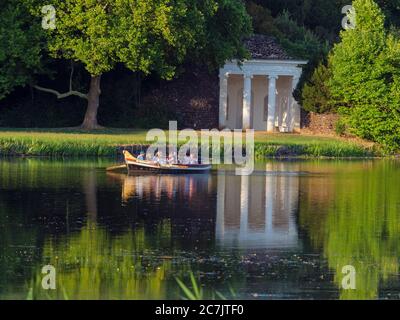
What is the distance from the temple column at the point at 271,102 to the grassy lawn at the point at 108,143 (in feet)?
14.1

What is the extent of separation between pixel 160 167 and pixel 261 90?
28242 mm

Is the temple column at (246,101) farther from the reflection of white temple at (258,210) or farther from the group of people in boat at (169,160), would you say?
the group of people in boat at (169,160)

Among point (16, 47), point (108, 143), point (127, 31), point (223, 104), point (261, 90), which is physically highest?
point (127, 31)

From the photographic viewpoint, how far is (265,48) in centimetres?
7162

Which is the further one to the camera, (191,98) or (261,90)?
(261,90)

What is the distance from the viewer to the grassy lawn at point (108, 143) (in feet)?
175

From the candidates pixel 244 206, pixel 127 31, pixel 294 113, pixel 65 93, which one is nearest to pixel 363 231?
pixel 244 206

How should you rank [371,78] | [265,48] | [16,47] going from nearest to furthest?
1. [16,47]
2. [371,78]
3. [265,48]

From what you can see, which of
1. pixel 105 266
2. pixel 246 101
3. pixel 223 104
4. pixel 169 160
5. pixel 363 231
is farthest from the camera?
pixel 246 101

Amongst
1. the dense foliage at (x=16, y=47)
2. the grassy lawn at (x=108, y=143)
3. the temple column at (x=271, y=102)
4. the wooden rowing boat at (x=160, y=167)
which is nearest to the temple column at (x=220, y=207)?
the wooden rowing boat at (x=160, y=167)

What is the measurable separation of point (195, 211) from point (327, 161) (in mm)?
22777

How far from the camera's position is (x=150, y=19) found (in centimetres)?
5981

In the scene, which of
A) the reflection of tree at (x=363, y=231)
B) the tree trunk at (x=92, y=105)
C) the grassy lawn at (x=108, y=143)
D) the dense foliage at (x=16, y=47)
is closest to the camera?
the reflection of tree at (x=363, y=231)

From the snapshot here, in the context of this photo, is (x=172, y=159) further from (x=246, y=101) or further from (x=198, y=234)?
(x=246, y=101)
